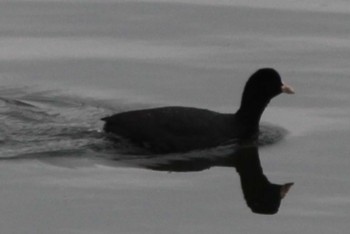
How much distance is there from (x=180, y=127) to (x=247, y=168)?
93 centimetres

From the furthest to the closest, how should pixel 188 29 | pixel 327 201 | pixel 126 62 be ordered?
1. pixel 188 29
2. pixel 126 62
3. pixel 327 201

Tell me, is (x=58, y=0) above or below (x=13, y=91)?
above

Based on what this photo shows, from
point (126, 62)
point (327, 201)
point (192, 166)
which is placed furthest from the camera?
point (126, 62)

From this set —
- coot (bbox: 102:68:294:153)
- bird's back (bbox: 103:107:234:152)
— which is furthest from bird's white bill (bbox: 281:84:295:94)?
bird's back (bbox: 103:107:234:152)

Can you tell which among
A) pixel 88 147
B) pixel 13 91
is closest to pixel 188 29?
pixel 13 91

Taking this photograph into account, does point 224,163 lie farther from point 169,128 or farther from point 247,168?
point 169,128

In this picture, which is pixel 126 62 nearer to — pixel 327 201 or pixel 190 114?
pixel 190 114

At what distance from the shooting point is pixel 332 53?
59.3 feet

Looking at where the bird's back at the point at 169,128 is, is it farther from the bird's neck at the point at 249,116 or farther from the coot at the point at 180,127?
the bird's neck at the point at 249,116

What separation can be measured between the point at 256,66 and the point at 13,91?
319cm

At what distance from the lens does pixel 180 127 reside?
14.8 metres

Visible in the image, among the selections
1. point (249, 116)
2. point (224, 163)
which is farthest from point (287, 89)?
point (224, 163)

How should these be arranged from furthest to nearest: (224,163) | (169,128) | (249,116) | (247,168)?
(249,116) → (169,128) → (224,163) → (247,168)

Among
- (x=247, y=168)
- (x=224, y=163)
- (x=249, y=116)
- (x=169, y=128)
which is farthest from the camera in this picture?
(x=249, y=116)
